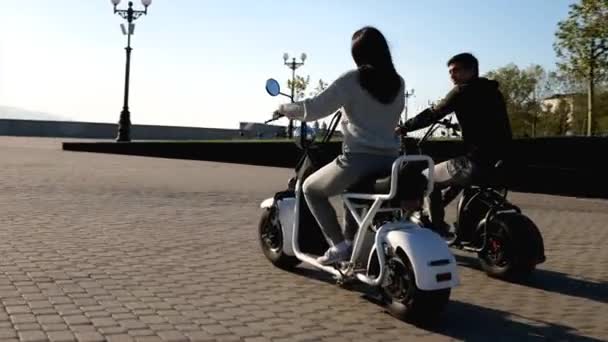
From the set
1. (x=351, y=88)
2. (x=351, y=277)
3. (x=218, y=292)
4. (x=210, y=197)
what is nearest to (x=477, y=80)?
(x=351, y=88)

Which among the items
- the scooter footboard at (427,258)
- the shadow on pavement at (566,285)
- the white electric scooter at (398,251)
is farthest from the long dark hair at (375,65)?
the shadow on pavement at (566,285)

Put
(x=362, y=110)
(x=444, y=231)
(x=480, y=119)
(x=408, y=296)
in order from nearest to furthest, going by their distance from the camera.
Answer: (x=408, y=296)
(x=362, y=110)
(x=480, y=119)
(x=444, y=231)

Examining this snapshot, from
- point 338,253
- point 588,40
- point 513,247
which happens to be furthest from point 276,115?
point 588,40

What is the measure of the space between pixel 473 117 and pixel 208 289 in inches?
105

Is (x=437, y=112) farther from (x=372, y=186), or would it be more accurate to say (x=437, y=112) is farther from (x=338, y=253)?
(x=338, y=253)

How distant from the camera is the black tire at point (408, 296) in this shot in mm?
5113

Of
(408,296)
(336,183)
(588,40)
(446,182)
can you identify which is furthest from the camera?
(588,40)

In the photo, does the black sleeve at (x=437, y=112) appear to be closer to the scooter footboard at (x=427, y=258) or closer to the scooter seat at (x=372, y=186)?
the scooter seat at (x=372, y=186)

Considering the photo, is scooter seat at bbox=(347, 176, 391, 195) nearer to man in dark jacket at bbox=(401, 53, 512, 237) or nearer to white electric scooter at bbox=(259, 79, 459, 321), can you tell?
white electric scooter at bbox=(259, 79, 459, 321)

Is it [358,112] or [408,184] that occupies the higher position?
[358,112]

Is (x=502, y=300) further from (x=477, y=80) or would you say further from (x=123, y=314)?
(x=123, y=314)

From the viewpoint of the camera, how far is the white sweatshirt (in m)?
5.60

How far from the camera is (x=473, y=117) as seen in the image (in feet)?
22.9

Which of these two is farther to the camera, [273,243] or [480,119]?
[273,243]
